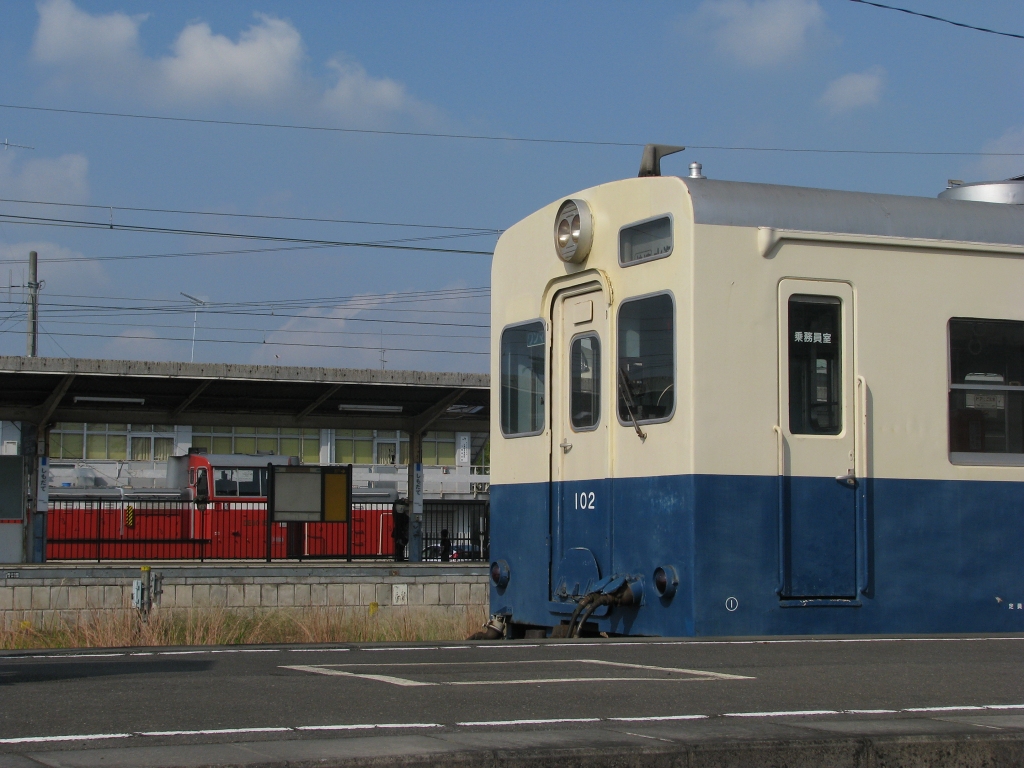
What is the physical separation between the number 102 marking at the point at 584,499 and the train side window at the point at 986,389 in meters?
2.34

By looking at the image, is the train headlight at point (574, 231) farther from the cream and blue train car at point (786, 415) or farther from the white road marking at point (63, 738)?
the white road marking at point (63, 738)

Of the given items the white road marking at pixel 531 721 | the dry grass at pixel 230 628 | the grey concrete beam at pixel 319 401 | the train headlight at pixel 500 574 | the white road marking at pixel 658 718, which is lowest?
the dry grass at pixel 230 628

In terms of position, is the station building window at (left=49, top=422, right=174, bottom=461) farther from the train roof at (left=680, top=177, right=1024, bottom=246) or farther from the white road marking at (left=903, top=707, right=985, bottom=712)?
the white road marking at (left=903, top=707, right=985, bottom=712)

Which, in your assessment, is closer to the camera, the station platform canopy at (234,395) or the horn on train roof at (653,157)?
the horn on train roof at (653,157)

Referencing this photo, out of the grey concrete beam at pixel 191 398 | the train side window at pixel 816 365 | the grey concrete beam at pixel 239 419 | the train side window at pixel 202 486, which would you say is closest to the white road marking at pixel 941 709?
the train side window at pixel 816 365

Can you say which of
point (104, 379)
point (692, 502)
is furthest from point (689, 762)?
point (104, 379)

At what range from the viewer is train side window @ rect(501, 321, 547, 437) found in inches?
364

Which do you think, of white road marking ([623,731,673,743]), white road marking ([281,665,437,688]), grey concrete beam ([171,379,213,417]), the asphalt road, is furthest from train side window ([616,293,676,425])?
grey concrete beam ([171,379,213,417])

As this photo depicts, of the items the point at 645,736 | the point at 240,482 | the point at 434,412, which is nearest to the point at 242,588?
the point at 434,412

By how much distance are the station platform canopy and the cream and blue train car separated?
48.9 feet

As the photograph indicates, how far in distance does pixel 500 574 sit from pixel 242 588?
10.1 meters

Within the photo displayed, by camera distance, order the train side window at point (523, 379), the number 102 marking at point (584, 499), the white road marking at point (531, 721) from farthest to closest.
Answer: the train side window at point (523, 379) < the number 102 marking at point (584, 499) < the white road marking at point (531, 721)

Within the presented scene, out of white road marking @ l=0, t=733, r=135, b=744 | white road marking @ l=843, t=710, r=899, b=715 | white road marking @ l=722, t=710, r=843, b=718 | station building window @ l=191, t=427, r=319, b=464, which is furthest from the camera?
station building window @ l=191, t=427, r=319, b=464

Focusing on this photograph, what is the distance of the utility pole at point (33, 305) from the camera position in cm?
4422
